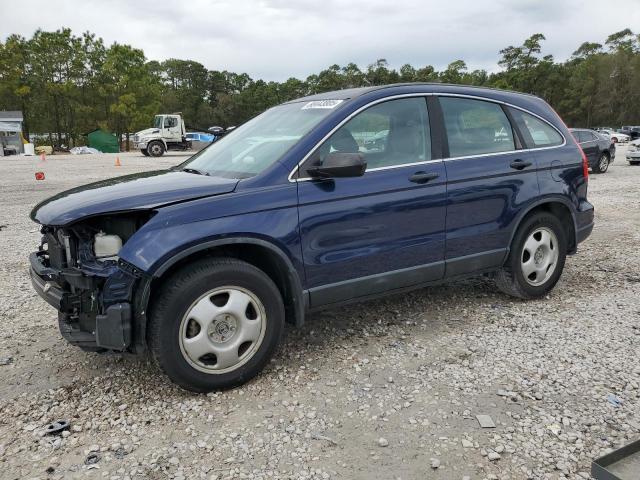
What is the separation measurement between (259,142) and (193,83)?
9923 cm

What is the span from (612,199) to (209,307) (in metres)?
10.9

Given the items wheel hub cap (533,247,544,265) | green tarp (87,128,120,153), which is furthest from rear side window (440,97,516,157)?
green tarp (87,128,120,153)

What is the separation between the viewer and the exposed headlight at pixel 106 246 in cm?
298

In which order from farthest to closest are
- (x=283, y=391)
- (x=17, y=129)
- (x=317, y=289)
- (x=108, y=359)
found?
(x=17, y=129)
(x=108, y=359)
(x=317, y=289)
(x=283, y=391)

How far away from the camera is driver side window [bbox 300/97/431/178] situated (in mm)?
3496

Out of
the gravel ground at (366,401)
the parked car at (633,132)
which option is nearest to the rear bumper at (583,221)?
the gravel ground at (366,401)

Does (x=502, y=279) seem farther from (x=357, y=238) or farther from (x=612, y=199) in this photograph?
(x=612, y=199)

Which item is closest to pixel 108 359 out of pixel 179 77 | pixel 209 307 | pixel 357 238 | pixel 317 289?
pixel 209 307

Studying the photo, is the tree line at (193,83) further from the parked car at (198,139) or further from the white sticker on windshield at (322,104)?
the white sticker on windshield at (322,104)

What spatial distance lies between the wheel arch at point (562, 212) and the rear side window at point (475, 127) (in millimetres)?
576

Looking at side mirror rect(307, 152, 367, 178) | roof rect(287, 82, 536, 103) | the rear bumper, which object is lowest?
the rear bumper

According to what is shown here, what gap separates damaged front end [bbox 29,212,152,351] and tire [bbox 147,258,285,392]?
167 millimetres

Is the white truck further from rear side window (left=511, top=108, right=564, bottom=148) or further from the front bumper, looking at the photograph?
the front bumper

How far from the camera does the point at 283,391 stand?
123 inches
